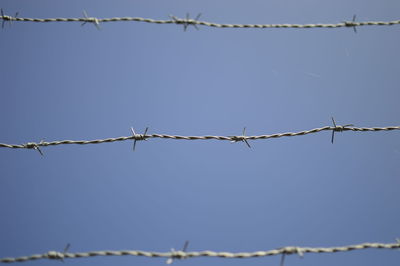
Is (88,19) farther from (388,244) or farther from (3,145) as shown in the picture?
(388,244)

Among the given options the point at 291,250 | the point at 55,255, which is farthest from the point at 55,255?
the point at 291,250

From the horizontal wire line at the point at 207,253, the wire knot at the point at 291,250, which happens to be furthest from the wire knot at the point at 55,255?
the wire knot at the point at 291,250

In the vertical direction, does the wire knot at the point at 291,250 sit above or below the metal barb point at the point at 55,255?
above

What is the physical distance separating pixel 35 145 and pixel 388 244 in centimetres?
193

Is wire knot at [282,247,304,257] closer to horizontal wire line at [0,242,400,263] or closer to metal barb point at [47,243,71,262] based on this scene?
horizontal wire line at [0,242,400,263]

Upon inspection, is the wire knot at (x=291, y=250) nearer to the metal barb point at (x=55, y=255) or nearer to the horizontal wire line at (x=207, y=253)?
the horizontal wire line at (x=207, y=253)

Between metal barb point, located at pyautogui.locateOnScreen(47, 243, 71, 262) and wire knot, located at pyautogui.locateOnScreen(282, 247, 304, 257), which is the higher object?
wire knot, located at pyautogui.locateOnScreen(282, 247, 304, 257)

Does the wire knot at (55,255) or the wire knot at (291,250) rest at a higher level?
the wire knot at (291,250)

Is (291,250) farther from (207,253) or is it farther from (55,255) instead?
(55,255)

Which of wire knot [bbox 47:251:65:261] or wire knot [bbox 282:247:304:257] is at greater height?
wire knot [bbox 282:247:304:257]

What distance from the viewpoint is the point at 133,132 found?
2.08 m

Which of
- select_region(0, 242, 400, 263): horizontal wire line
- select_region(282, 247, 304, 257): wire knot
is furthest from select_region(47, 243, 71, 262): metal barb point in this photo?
select_region(282, 247, 304, 257): wire knot

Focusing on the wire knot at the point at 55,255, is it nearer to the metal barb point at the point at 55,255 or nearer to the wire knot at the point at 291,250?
the metal barb point at the point at 55,255

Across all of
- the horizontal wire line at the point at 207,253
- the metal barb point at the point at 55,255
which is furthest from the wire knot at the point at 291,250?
the metal barb point at the point at 55,255
